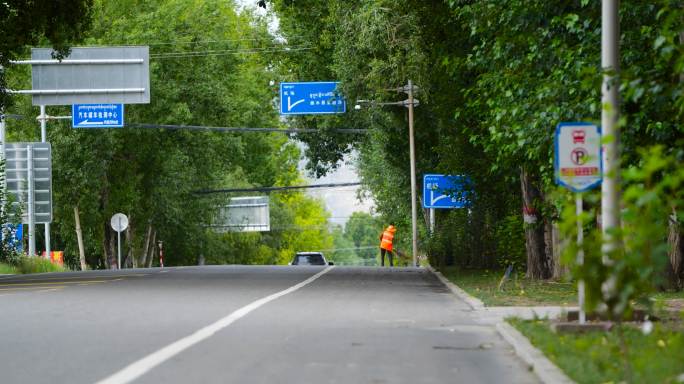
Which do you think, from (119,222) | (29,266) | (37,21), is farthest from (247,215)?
(37,21)

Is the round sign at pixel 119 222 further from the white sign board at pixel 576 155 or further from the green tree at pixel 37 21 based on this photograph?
the white sign board at pixel 576 155

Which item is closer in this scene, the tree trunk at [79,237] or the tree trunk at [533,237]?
the tree trunk at [533,237]

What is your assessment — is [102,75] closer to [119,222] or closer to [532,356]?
[119,222]

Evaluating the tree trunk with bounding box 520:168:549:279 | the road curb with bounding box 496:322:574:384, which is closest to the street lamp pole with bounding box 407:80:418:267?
the tree trunk with bounding box 520:168:549:279

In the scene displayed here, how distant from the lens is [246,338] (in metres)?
14.2

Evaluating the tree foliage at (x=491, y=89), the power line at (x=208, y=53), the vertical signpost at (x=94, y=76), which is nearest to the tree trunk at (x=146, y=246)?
the power line at (x=208, y=53)

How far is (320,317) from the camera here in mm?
17672

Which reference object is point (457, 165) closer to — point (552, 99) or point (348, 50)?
point (348, 50)

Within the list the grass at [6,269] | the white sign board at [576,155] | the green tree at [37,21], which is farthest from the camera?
the grass at [6,269]

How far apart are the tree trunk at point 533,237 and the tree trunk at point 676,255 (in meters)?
5.19

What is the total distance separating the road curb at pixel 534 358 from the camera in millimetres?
10414

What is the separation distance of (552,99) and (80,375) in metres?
11.1

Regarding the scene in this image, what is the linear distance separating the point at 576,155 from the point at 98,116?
3453cm

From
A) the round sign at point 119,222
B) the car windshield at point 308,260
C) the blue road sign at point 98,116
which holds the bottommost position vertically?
the car windshield at point 308,260
